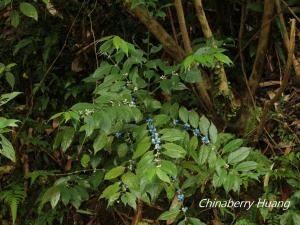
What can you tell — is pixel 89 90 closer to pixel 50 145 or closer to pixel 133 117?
pixel 50 145

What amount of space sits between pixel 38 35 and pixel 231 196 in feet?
6.36

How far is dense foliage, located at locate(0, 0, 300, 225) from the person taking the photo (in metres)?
2.07

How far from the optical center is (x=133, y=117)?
6.75ft

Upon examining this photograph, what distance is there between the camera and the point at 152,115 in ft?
7.58

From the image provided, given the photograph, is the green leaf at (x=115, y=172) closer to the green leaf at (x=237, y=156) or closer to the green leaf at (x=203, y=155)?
the green leaf at (x=203, y=155)

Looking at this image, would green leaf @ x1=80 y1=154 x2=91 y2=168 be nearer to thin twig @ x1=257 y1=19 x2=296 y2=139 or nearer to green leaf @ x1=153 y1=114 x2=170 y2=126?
green leaf @ x1=153 y1=114 x2=170 y2=126

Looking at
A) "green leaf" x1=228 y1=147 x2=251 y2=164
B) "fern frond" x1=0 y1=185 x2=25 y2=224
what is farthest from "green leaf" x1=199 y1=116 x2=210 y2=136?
"fern frond" x1=0 y1=185 x2=25 y2=224

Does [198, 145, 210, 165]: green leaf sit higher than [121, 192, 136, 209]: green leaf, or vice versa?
[198, 145, 210, 165]: green leaf

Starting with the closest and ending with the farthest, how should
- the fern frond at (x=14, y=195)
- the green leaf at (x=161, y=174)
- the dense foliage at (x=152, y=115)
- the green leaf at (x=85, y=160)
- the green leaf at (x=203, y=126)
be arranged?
the green leaf at (x=161, y=174) < the dense foliage at (x=152, y=115) < the green leaf at (x=203, y=126) < the green leaf at (x=85, y=160) < the fern frond at (x=14, y=195)

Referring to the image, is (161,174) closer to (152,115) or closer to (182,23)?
(152,115)

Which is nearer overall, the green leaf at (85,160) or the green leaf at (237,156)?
the green leaf at (237,156)

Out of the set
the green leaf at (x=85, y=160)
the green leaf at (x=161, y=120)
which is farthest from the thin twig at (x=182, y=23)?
the green leaf at (x=85, y=160)

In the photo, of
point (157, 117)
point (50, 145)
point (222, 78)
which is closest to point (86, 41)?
point (50, 145)

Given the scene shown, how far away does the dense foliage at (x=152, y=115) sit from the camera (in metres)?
2.07
